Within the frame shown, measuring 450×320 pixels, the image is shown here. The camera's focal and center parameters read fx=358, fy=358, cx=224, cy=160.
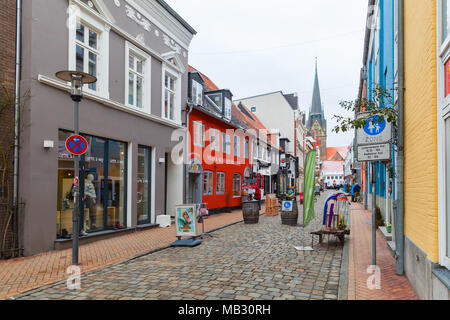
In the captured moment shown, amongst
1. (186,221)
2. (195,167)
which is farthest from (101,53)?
(195,167)

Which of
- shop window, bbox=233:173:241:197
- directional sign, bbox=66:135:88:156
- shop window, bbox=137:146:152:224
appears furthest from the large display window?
shop window, bbox=233:173:241:197

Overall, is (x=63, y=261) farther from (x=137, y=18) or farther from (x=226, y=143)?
(x=226, y=143)

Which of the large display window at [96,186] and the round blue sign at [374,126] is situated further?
the large display window at [96,186]

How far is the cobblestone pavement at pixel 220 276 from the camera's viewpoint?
537 cm

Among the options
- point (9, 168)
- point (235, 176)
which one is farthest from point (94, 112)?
point (235, 176)

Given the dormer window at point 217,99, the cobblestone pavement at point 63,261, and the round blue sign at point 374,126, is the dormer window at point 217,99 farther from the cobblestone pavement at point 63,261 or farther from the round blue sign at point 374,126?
the round blue sign at point 374,126

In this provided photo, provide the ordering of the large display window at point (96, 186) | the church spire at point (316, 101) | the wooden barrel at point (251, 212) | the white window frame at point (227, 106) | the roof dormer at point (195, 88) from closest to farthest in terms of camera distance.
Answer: the large display window at point (96, 186)
the wooden barrel at point (251, 212)
the roof dormer at point (195, 88)
the white window frame at point (227, 106)
the church spire at point (316, 101)

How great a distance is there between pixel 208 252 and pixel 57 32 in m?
6.64

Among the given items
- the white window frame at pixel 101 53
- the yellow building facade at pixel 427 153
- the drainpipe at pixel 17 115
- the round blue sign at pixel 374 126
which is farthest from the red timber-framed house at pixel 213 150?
the yellow building facade at pixel 427 153

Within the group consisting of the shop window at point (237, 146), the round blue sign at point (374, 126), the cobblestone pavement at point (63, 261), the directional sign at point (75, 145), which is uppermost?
the shop window at point (237, 146)

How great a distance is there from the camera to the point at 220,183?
20.3 meters
